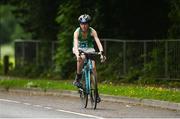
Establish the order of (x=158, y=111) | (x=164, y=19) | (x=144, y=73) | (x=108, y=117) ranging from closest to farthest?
Result: (x=108, y=117)
(x=158, y=111)
(x=144, y=73)
(x=164, y=19)

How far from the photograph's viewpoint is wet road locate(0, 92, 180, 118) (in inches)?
599

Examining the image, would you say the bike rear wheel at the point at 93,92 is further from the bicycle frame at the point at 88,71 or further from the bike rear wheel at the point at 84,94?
the bike rear wheel at the point at 84,94

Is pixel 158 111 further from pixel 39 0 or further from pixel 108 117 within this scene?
pixel 39 0

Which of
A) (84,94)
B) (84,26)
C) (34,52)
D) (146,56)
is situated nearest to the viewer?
(84,26)

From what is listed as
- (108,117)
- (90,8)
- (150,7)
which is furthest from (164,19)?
(108,117)

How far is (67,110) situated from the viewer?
16531 millimetres

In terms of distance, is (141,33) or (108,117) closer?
(108,117)

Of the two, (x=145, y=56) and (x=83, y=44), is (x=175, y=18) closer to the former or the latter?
(x=145, y=56)

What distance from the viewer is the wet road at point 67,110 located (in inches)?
599

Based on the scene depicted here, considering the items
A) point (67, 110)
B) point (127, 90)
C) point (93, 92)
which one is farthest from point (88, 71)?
point (127, 90)

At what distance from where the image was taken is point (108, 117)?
14.8 m

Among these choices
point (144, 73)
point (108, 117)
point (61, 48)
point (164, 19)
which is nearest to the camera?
point (108, 117)

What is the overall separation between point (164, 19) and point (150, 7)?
749 mm

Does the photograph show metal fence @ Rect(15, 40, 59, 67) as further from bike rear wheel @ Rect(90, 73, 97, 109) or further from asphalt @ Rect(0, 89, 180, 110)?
bike rear wheel @ Rect(90, 73, 97, 109)
